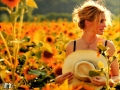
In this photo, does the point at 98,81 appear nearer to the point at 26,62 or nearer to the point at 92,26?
the point at 92,26

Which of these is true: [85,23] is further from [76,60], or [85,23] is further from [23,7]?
[23,7]

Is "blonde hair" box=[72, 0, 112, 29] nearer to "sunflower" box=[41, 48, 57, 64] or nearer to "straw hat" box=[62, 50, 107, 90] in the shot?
"straw hat" box=[62, 50, 107, 90]

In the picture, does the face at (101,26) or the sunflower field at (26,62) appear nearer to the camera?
the sunflower field at (26,62)

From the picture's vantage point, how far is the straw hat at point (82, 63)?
1.96 meters

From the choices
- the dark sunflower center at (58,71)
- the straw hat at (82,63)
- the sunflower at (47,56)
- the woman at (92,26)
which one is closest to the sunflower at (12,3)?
the straw hat at (82,63)

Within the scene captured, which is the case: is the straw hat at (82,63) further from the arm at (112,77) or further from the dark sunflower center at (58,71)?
the dark sunflower center at (58,71)

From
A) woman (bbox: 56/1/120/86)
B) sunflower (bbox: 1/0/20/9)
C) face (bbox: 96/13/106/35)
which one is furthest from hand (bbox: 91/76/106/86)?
sunflower (bbox: 1/0/20/9)

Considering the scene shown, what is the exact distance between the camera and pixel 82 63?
1.97 metres

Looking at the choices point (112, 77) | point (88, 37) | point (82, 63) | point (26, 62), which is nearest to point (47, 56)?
point (26, 62)

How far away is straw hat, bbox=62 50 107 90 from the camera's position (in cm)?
196

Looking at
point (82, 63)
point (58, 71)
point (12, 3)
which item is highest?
point (12, 3)

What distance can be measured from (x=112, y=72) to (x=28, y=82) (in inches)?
18.4

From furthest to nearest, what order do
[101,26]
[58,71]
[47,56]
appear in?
[47,56] → [58,71] → [101,26]

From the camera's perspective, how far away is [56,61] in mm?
3133
